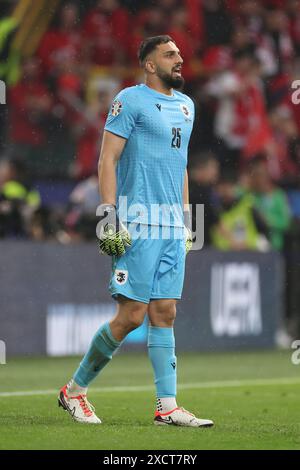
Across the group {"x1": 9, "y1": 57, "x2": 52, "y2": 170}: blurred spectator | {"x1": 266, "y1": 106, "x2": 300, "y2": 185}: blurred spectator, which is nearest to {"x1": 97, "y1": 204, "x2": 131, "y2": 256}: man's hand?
{"x1": 9, "y1": 57, "x2": 52, "y2": 170}: blurred spectator

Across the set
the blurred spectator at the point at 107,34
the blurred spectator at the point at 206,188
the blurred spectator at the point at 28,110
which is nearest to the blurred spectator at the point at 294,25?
the blurred spectator at the point at 107,34

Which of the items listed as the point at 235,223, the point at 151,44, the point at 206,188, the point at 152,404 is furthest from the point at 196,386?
the point at 235,223

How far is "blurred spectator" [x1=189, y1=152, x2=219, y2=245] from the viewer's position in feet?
48.3

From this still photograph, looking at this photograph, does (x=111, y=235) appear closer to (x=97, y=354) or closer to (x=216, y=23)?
(x=97, y=354)

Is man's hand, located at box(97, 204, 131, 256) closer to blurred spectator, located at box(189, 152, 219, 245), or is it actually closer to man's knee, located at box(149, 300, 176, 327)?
man's knee, located at box(149, 300, 176, 327)

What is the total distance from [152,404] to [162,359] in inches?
61.3

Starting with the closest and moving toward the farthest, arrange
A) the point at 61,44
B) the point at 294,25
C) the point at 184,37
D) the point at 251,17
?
the point at 61,44 → the point at 184,37 → the point at 251,17 → the point at 294,25

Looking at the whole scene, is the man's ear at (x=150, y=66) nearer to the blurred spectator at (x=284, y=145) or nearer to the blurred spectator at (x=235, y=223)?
the blurred spectator at (x=235, y=223)

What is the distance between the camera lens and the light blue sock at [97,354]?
7469 mm

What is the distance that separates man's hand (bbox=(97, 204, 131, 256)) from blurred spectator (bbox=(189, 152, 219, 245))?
7304 mm

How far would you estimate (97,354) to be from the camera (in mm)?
7527

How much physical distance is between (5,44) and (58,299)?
353cm

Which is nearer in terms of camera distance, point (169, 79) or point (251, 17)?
point (169, 79)
